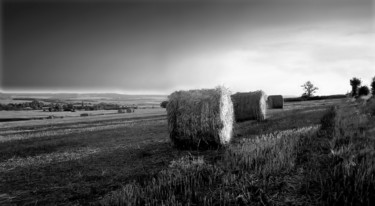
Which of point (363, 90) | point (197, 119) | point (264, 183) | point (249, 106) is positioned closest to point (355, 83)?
point (363, 90)

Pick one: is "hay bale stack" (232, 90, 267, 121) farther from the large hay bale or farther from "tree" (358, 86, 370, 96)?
"tree" (358, 86, 370, 96)

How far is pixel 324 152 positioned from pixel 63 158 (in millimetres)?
6460

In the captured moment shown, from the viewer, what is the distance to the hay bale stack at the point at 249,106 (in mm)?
15328

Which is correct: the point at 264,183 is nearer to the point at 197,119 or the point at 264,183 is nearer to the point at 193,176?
the point at 193,176

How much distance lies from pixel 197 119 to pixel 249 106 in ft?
25.6

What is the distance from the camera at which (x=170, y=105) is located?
29.0ft

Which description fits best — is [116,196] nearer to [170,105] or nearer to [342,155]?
[342,155]

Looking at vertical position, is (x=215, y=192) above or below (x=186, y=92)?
below

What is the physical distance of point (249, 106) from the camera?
15516mm

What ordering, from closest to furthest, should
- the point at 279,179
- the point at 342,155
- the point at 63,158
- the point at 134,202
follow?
the point at 134,202
the point at 279,179
the point at 342,155
the point at 63,158

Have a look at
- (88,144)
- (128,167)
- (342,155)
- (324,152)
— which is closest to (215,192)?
(128,167)

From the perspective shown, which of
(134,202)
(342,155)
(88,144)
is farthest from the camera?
(88,144)

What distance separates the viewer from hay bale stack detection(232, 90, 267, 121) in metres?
15.3

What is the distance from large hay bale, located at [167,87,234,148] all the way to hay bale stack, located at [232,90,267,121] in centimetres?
675
